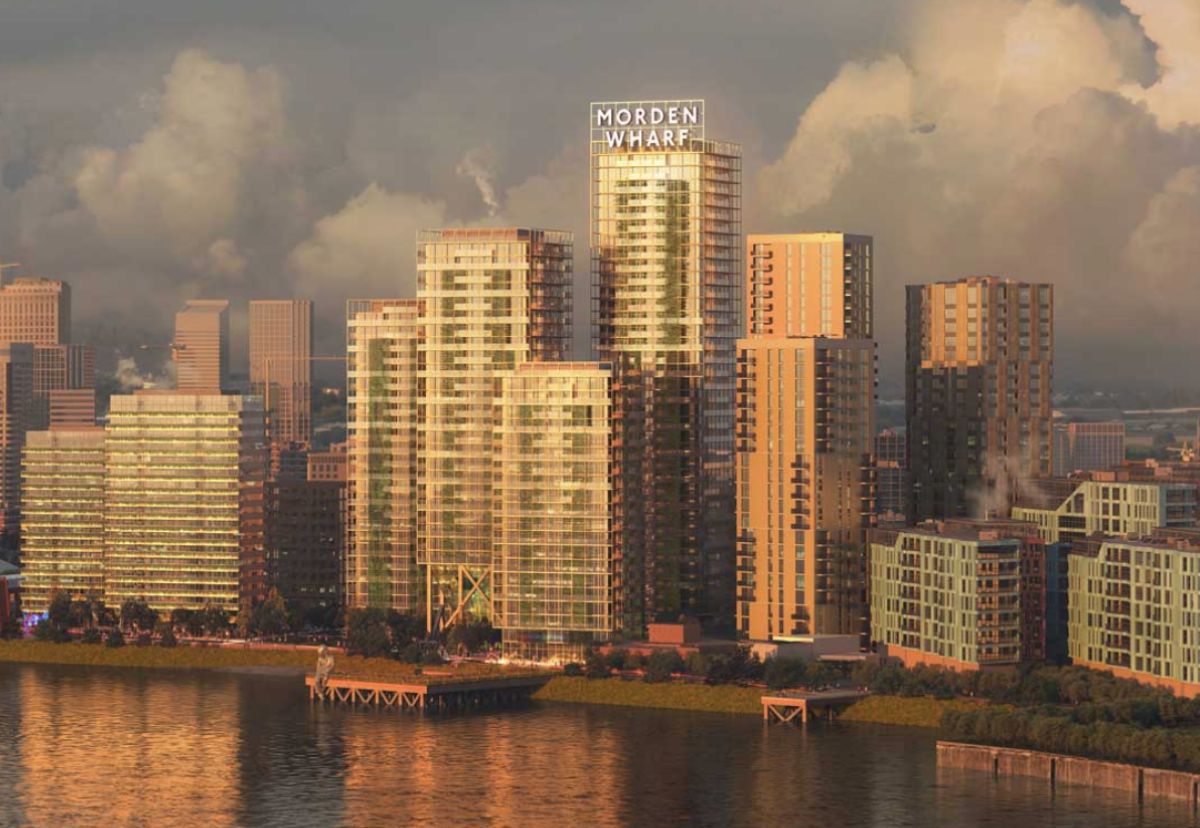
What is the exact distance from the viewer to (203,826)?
633 feet

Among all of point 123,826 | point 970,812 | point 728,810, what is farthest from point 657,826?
point 123,826

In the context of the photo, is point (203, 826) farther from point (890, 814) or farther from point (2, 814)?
point (890, 814)

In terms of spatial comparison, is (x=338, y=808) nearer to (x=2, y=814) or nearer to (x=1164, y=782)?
(x=2, y=814)

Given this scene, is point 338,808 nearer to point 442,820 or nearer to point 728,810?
point 442,820

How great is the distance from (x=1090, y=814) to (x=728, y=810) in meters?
26.0

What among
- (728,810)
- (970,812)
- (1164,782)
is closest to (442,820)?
(728,810)

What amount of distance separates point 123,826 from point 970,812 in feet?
198

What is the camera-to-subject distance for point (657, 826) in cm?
19175

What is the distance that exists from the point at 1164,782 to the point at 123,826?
75.9m

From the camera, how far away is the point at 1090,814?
632 feet

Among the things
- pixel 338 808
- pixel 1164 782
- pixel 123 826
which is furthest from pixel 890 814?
pixel 123 826

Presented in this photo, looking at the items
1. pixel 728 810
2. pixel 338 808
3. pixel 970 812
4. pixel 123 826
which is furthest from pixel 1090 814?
pixel 123 826

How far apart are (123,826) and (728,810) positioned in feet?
143

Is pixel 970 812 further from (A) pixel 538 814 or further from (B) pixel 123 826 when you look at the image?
(B) pixel 123 826
